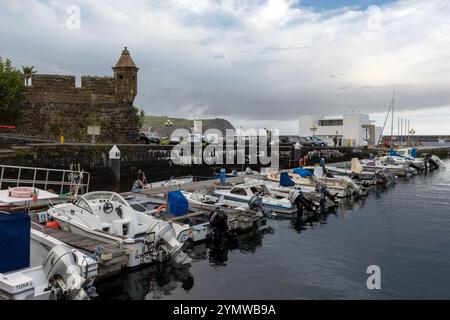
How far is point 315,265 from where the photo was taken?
50.4ft

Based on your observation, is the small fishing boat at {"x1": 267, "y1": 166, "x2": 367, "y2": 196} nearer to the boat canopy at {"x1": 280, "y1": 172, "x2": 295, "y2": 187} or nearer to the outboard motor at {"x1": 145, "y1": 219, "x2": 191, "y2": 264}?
the boat canopy at {"x1": 280, "y1": 172, "x2": 295, "y2": 187}

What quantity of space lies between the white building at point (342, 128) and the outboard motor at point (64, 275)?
72108 mm

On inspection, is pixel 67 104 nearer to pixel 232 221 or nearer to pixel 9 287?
pixel 232 221

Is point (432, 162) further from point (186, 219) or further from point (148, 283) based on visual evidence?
point (148, 283)

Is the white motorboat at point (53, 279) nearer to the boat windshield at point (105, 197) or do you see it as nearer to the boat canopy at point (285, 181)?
the boat windshield at point (105, 197)

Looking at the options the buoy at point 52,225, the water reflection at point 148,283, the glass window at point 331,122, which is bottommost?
the water reflection at point 148,283

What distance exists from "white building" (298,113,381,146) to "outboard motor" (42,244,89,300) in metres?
72.1

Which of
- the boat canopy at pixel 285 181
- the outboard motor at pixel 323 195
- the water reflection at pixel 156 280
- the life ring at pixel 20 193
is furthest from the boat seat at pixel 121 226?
the boat canopy at pixel 285 181

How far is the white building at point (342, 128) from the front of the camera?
3275 inches

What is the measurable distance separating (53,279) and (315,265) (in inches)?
364

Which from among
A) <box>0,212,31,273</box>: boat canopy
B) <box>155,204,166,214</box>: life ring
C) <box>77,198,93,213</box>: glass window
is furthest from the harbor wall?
<box>0,212,31,273</box>: boat canopy

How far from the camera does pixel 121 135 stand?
139ft

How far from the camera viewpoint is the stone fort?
39594 mm
